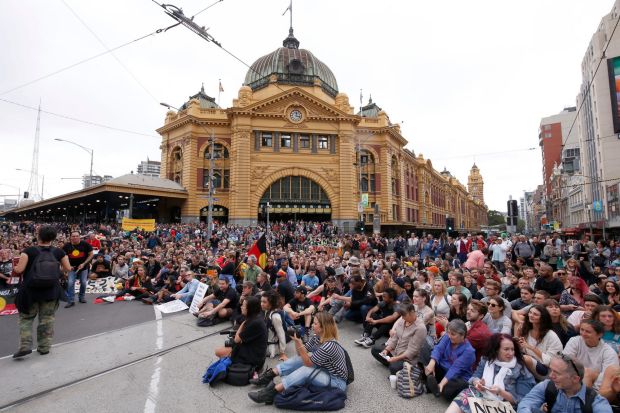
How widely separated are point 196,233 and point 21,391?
24.3m

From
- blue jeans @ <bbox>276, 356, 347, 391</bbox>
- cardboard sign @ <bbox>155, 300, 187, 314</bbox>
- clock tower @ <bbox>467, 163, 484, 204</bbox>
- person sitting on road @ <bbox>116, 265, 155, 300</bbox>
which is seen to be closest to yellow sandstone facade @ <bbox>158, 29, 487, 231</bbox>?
person sitting on road @ <bbox>116, 265, 155, 300</bbox>

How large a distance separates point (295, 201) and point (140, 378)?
32.4 metres

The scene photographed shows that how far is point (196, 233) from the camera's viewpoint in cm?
2897

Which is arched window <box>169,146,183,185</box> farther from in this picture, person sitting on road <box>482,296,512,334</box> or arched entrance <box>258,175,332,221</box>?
person sitting on road <box>482,296,512,334</box>

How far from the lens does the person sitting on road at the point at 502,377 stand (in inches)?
170

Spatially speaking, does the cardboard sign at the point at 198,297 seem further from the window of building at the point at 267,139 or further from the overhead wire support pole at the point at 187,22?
the window of building at the point at 267,139

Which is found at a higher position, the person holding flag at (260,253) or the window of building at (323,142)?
the window of building at (323,142)

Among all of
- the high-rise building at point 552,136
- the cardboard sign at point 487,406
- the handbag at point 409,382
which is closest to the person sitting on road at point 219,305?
the handbag at point 409,382

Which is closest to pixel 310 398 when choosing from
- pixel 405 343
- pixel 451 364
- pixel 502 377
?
pixel 405 343

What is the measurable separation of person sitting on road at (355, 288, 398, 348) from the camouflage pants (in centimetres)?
607

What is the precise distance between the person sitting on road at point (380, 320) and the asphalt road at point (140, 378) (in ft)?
1.14

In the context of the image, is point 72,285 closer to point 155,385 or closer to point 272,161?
point 155,385

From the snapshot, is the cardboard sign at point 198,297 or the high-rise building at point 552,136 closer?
the cardboard sign at point 198,297

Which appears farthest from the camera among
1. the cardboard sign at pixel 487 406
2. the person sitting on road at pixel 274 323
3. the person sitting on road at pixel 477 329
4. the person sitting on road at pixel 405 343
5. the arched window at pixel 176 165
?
the arched window at pixel 176 165
